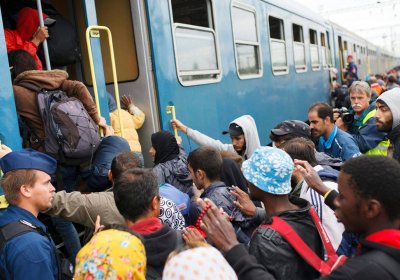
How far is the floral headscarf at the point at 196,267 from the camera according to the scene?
1.07 meters

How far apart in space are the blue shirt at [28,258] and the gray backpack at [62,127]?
31.9 inches

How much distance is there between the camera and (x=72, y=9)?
3.65 metres

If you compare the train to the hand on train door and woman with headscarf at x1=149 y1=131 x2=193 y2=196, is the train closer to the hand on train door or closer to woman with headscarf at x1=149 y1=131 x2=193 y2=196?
the hand on train door

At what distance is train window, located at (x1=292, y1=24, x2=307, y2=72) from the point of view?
23.0ft

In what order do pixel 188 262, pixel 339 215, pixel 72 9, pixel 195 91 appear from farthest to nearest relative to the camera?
pixel 195 91
pixel 72 9
pixel 339 215
pixel 188 262

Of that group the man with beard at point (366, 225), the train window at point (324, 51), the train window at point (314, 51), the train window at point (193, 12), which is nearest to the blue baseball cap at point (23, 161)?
the man with beard at point (366, 225)

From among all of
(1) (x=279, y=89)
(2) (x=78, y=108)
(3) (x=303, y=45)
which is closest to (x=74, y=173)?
(2) (x=78, y=108)

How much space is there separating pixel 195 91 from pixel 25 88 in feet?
5.53

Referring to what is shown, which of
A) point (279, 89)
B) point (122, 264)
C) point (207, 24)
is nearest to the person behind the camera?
point (122, 264)

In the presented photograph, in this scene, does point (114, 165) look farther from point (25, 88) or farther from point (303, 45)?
point (303, 45)

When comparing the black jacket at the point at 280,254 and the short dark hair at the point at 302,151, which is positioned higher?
the short dark hair at the point at 302,151

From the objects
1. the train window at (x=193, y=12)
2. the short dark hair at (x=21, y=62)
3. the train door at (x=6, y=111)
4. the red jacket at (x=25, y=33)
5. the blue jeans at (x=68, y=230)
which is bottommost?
the blue jeans at (x=68, y=230)

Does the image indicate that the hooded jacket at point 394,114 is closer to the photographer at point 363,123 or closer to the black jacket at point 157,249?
the photographer at point 363,123

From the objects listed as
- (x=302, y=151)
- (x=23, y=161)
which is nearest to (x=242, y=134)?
(x=302, y=151)
